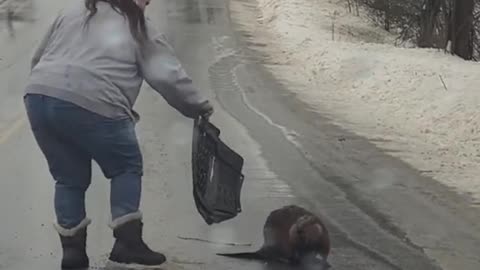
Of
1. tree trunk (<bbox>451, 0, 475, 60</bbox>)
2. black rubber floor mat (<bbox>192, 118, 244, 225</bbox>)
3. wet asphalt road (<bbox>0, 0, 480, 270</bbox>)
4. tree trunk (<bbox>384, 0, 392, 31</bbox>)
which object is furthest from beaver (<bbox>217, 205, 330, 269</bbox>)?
tree trunk (<bbox>384, 0, 392, 31</bbox>)

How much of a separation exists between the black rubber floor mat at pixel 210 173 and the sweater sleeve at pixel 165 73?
19 cm

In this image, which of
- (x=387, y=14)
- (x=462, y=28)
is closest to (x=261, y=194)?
(x=462, y=28)

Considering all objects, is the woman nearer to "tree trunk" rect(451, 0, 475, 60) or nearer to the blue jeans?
the blue jeans

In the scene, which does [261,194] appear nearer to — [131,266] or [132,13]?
[131,266]

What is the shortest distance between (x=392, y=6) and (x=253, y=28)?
322 centimetres

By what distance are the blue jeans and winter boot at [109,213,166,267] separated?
53 millimetres

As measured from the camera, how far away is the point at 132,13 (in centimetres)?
517

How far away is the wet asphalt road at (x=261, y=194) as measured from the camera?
253 inches

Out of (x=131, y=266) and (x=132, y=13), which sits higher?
(x=132, y=13)

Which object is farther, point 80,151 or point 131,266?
point 131,266

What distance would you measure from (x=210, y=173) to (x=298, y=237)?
64cm

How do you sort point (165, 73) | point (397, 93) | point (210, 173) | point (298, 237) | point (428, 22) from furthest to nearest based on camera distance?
1. point (428, 22)
2. point (397, 93)
3. point (298, 237)
4. point (210, 173)
5. point (165, 73)

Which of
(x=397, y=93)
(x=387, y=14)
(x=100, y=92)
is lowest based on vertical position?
(x=387, y=14)

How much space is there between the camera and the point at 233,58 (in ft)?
56.9
